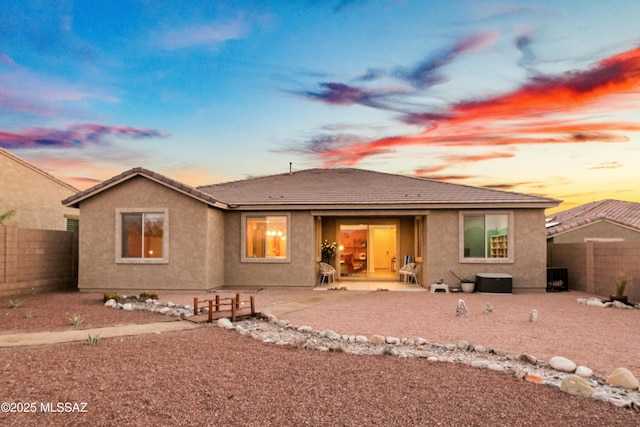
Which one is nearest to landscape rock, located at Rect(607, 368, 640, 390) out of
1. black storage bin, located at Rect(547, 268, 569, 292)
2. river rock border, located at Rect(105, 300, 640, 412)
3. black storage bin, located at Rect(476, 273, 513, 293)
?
river rock border, located at Rect(105, 300, 640, 412)

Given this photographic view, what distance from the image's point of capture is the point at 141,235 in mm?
14023

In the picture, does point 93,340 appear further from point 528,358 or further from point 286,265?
point 286,265

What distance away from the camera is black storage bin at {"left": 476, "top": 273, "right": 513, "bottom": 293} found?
551 inches

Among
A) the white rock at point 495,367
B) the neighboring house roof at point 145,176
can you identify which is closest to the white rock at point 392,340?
the white rock at point 495,367

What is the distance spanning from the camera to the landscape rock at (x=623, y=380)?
4727mm

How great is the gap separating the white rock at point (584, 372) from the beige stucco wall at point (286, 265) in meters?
10.2

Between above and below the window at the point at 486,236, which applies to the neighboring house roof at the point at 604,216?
above

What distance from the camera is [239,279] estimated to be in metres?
15.2

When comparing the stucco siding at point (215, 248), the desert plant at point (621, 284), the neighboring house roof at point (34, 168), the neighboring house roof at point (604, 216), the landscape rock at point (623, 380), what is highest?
the neighboring house roof at point (34, 168)

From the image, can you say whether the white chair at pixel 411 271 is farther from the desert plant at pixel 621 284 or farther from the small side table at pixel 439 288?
the desert plant at pixel 621 284

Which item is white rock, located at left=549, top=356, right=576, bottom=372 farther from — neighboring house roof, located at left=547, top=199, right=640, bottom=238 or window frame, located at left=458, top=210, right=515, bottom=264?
neighboring house roof, located at left=547, top=199, right=640, bottom=238

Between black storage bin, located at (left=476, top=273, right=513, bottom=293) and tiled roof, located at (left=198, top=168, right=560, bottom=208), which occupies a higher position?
tiled roof, located at (left=198, top=168, right=560, bottom=208)

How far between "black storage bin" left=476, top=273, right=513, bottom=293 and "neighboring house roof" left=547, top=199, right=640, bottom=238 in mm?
6355

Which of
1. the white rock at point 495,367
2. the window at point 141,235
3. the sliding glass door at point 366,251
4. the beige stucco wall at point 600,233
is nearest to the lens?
the white rock at point 495,367
